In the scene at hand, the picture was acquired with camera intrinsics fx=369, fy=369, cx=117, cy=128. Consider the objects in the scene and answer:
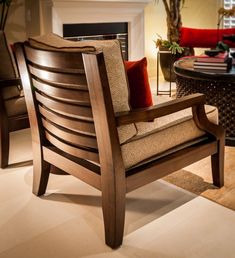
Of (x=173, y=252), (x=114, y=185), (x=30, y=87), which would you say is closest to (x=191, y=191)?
(x=173, y=252)

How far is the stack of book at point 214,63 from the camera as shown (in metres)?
2.86

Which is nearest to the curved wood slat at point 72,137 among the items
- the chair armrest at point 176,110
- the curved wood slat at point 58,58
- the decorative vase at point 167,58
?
the chair armrest at point 176,110

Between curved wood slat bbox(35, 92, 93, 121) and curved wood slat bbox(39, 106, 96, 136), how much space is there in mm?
26

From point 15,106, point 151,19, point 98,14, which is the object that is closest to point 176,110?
point 15,106

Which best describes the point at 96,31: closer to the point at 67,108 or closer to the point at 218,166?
the point at 218,166

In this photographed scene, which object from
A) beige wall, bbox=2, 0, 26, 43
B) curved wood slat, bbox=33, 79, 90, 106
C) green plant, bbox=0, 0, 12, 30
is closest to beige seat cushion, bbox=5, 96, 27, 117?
curved wood slat, bbox=33, 79, 90, 106

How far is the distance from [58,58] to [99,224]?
2.93ft

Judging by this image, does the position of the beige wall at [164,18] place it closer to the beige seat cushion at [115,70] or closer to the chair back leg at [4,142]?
the chair back leg at [4,142]

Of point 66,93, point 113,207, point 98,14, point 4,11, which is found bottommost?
point 113,207

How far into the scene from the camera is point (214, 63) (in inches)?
114

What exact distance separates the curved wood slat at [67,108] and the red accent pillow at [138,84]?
27cm

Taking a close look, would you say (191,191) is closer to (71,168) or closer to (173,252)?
(173,252)

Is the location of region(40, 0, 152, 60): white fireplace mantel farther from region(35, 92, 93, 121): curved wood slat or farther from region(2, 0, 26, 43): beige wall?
region(35, 92, 93, 121): curved wood slat

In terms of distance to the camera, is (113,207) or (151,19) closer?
(113,207)
